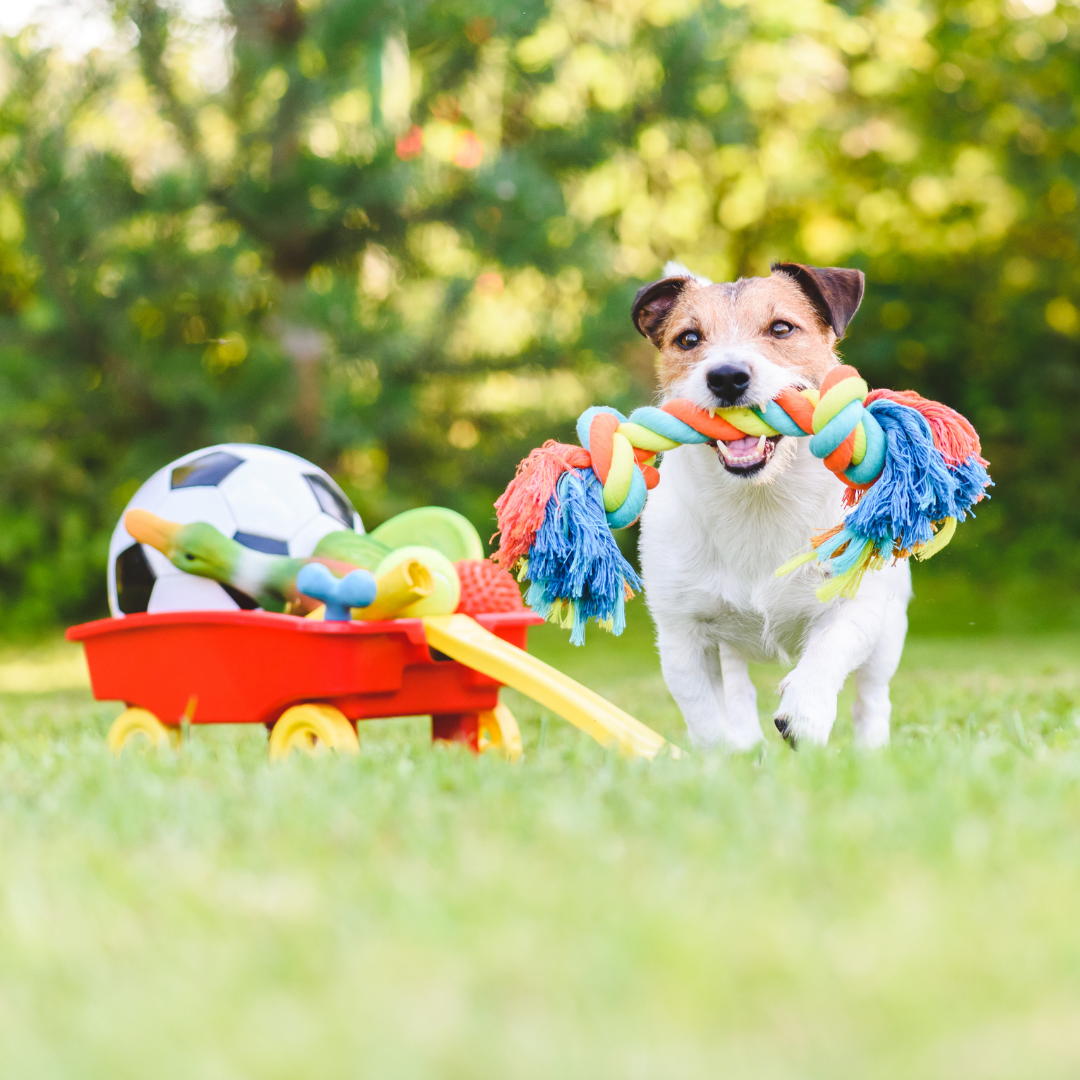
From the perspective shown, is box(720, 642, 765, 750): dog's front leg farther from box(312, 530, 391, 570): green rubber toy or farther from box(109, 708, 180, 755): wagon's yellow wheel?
box(109, 708, 180, 755): wagon's yellow wheel

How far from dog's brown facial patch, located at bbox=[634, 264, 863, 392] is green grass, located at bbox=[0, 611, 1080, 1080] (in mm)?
1345

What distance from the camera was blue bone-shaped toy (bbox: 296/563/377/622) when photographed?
3295 mm

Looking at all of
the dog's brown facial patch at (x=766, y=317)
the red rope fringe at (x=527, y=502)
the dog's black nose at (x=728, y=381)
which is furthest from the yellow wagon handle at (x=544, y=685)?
the dog's brown facial patch at (x=766, y=317)

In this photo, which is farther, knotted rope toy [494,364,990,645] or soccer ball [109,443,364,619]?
soccer ball [109,443,364,619]

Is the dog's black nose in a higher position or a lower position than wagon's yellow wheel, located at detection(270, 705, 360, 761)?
higher

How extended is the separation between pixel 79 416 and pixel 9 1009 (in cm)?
776

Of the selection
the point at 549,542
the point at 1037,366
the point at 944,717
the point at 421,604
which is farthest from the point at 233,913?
the point at 1037,366

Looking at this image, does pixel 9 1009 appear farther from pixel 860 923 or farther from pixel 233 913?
pixel 860 923

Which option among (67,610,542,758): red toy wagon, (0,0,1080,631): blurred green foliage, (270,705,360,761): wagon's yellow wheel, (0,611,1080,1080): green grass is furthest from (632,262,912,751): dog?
(0,0,1080,631): blurred green foliage

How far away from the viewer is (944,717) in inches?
166

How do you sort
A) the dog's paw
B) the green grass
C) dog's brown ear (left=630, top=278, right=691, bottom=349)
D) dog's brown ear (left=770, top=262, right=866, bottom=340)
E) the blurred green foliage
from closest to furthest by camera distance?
the green grass < the dog's paw < dog's brown ear (left=770, top=262, right=866, bottom=340) < dog's brown ear (left=630, top=278, right=691, bottom=349) < the blurred green foliage

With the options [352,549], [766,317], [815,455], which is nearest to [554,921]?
[815,455]

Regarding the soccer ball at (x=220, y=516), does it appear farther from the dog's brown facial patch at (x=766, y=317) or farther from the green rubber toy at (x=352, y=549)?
the dog's brown facial patch at (x=766, y=317)

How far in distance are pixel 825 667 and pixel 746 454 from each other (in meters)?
A: 0.60
